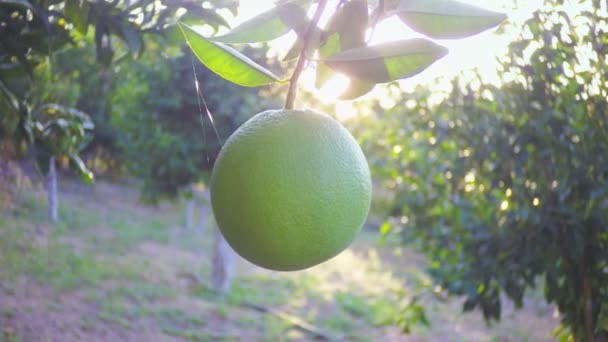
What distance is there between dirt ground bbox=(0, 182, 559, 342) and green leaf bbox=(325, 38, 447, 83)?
35.5 inches

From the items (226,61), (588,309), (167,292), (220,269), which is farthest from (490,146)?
(220,269)

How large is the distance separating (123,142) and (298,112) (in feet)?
12.6

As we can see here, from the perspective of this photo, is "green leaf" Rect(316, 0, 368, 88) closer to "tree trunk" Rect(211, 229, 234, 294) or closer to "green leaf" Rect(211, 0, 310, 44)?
"green leaf" Rect(211, 0, 310, 44)

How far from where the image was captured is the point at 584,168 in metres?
1.00

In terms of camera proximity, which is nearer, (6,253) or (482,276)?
(482,276)

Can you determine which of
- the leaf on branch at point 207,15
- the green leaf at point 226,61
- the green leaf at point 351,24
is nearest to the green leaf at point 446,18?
the green leaf at point 351,24

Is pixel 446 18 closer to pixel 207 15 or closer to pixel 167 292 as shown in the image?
pixel 207 15

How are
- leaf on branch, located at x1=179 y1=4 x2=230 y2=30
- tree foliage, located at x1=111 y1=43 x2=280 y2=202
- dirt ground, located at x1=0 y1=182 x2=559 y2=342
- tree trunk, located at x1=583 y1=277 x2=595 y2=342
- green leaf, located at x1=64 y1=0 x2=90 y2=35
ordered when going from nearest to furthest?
green leaf, located at x1=64 y1=0 x2=90 y2=35
leaf on branch, located at x1=179 y1=4 x2=230 y2=30
tree trunk, located at x1=583 y1=277 x2=595 y2=342
dirt ground, located at x1=0 y1=182 x2=559 y2=342
tree foliage, located at x1=111 y1=43 x2=280 y2=202

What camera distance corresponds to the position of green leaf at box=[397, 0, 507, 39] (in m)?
0.45

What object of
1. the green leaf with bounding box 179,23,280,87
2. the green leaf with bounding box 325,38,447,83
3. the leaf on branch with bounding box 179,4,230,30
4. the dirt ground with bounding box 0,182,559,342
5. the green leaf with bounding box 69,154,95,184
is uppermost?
the leaf on branch with bounding box 179,4,230,30

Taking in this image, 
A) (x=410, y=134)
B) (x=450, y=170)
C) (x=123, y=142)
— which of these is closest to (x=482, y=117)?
(x=450, y=170)

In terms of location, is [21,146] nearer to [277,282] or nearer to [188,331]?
[188,331]

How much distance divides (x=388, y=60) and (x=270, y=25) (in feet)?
0.44

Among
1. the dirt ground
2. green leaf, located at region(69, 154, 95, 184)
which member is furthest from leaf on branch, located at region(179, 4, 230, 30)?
the dirt ground
